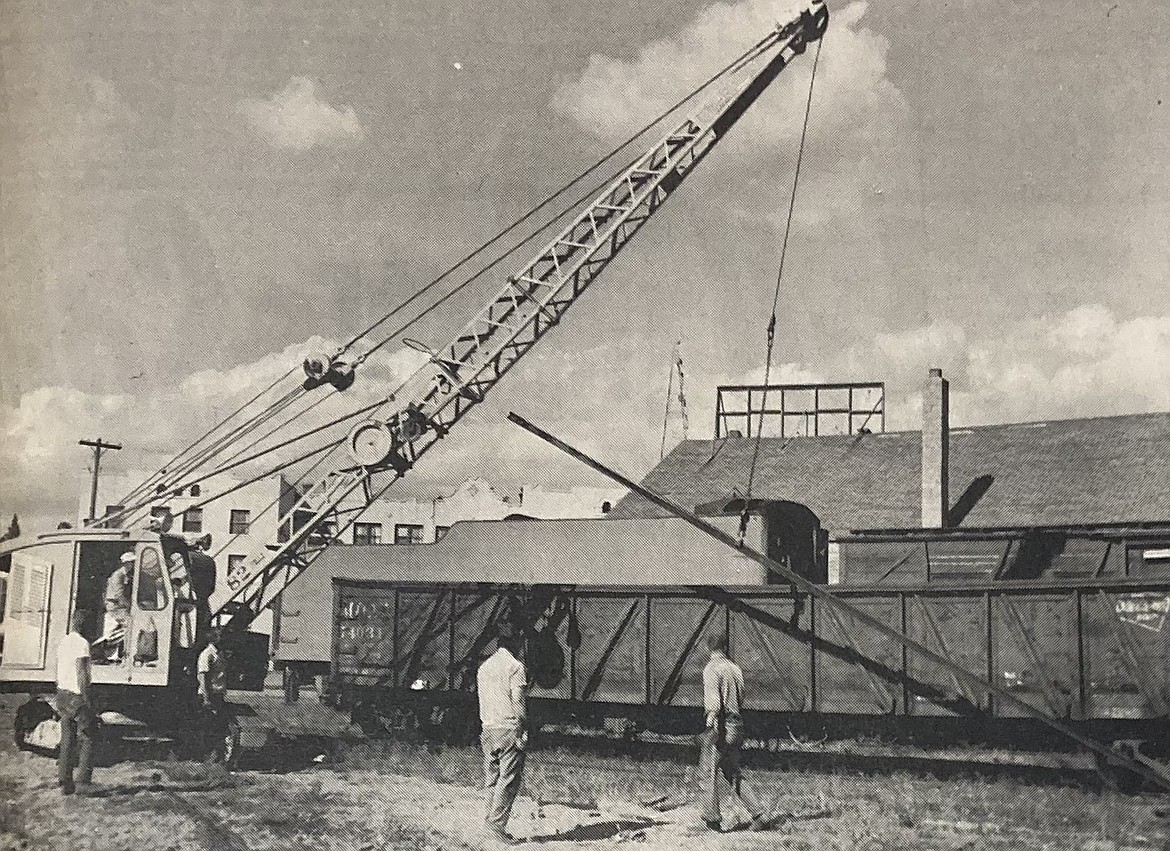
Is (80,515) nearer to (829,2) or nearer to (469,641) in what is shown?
(469,641)

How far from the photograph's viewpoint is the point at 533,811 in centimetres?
834

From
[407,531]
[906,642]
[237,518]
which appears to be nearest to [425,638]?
[906,642]

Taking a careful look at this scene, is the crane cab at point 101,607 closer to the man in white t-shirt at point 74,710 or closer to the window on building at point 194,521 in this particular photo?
the man in white t-shirt at point 74,710

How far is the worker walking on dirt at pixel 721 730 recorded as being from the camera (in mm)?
8023

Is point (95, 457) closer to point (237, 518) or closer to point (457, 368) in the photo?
point (457, 368)

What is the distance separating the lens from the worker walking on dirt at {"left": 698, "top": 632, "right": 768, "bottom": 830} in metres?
8.02

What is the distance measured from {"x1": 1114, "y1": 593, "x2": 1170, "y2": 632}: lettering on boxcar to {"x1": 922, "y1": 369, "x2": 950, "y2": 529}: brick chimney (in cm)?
1017

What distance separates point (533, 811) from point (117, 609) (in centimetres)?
445

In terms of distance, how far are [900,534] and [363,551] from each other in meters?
9.04

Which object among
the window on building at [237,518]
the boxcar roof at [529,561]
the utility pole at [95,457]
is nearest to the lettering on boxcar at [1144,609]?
the boxcar roof at [529,561]

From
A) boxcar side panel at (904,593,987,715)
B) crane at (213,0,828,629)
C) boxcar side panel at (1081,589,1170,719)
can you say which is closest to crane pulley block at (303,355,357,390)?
crane at (213,0,828,629)

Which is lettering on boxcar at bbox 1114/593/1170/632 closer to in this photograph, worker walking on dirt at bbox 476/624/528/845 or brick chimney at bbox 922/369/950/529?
worker walking on dirt at bbox 476/624/528/845

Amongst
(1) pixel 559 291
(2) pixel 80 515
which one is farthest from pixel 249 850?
(1) pixel 559 291

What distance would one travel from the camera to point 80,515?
11.5 m
